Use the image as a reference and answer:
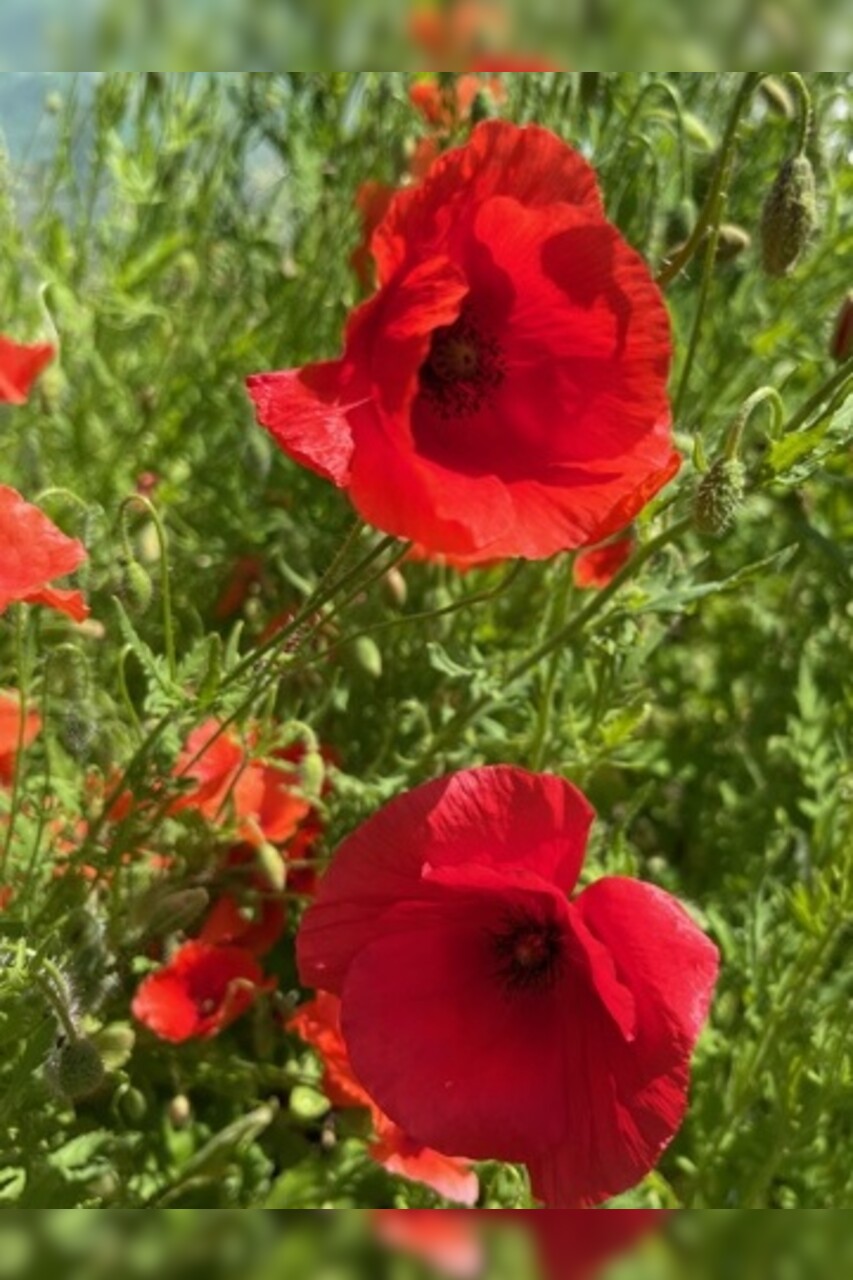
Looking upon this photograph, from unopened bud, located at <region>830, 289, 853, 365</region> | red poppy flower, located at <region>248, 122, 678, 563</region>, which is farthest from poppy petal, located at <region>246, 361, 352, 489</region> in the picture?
unopened bud, located at <region>830, 289, 853, 365</region>

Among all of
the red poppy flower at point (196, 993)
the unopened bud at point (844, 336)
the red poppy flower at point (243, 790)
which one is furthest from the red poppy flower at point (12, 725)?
the unopened bud at point (844, 336)

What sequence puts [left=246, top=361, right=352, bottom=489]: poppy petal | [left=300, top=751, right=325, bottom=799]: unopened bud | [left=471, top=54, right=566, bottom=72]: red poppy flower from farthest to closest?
[left=300, top=751, right=325, bottom=799]: unopened bud
[left=246, top=361, right=352, bottom=489]: poppy petal
[left=471, top=54, right=566, bottom=72]: red poppy flower

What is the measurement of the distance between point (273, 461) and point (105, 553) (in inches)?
22.5

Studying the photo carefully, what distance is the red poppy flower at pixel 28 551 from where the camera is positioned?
1.02 metres

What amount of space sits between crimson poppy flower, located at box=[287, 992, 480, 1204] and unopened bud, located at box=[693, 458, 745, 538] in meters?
0.53

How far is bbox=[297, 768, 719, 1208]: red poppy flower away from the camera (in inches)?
39.1

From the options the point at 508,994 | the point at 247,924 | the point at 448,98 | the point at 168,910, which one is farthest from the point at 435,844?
the point at 448,98

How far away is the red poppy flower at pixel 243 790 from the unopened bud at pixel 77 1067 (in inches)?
12.8

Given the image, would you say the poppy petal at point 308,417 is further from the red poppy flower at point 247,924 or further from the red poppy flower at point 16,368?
the red poppy flower at point 247,924

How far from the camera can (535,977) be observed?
3.76 ft

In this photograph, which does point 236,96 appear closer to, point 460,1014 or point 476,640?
point 476,640

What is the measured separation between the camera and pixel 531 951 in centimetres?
116

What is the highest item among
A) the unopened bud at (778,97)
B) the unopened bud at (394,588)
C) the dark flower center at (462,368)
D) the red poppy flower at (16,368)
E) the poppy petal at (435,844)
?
the unopened bud at (778,97)

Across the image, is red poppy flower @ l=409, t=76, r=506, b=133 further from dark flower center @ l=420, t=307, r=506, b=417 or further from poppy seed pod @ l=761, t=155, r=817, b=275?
dark flower center @ l=420, t=307, r=506, b=417
